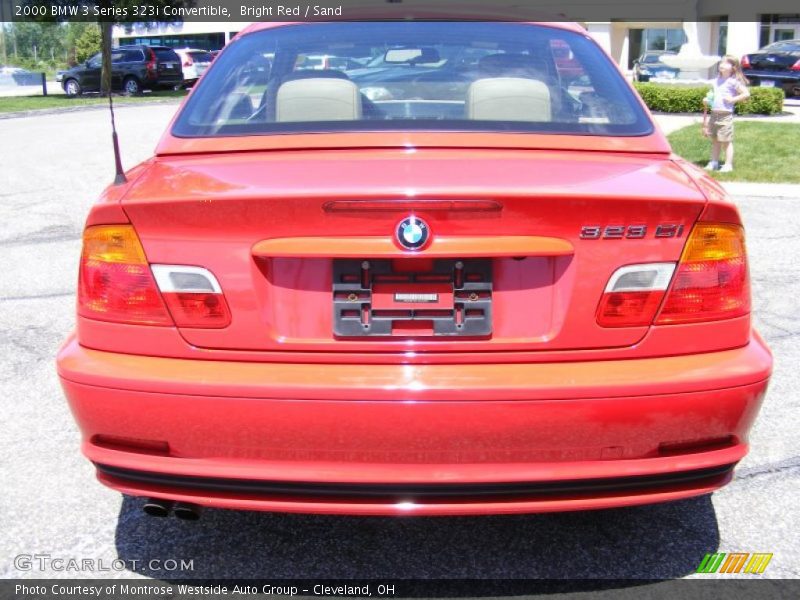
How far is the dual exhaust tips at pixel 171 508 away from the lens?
8.63ft

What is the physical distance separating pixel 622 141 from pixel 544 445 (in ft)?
3.64

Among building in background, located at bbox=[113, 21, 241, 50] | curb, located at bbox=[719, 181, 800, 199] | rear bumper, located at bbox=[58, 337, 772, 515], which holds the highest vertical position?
rear bumper, located at bbox=[58, 337, 772, 515]

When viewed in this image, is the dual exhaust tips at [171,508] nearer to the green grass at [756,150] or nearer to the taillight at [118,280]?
the taillight at [118,280]

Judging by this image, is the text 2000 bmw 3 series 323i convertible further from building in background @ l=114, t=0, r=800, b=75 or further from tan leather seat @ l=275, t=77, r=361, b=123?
building in background @ l=114, t=0, r=800, b=75

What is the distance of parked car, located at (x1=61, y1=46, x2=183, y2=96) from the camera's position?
111 ft

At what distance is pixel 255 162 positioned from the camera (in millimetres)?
2668

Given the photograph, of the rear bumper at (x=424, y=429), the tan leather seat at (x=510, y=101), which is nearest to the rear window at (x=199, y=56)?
the tan leather seat at (x=510, y=101)

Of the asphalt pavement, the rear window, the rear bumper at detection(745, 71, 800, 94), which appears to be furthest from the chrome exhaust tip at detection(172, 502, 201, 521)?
the rear window

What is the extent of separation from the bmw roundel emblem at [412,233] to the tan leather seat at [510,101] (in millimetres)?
909

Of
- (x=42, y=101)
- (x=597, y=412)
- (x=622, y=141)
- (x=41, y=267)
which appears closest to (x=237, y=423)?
(x=597, y=412)

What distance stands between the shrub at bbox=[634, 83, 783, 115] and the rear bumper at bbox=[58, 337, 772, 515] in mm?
18262

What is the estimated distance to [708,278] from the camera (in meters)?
2.52

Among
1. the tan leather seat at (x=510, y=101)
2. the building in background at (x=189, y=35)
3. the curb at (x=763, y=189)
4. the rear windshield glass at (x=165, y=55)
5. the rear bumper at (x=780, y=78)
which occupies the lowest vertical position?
the building in background at (x=189, y=35)

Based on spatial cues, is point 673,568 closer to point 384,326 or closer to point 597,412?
point 597,412
